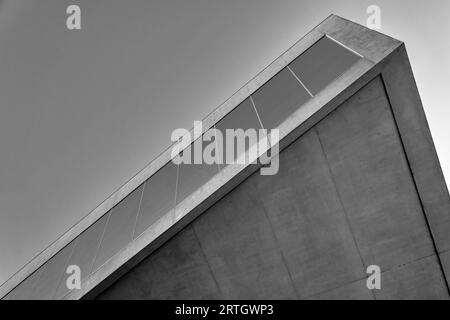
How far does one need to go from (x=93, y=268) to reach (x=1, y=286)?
33.8 feet

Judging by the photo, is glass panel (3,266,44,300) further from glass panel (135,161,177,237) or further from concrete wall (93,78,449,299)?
concrete wall (93,78,449,299)

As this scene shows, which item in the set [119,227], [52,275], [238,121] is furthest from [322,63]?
[52,275]

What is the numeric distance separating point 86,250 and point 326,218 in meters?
8.04

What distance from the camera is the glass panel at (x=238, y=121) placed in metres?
9.39

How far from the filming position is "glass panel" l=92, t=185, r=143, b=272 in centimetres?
953

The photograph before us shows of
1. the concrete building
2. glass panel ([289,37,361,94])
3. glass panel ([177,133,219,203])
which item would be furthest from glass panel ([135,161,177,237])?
glass panel ([289,37,361,94])

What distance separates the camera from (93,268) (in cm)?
944

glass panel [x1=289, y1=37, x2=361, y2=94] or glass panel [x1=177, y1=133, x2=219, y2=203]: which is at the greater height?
→ glass panel [x1=289, y1=37, x2=361, y2=94]

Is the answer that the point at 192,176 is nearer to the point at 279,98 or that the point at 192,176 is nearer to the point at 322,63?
the point at 279,98

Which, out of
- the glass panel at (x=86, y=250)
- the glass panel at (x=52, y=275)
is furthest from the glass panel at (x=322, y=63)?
the glass panel at (x=52, y=275)

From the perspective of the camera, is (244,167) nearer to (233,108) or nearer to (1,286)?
(233,108)

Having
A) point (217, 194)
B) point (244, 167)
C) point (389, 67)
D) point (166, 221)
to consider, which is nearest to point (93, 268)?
point (166, 221)

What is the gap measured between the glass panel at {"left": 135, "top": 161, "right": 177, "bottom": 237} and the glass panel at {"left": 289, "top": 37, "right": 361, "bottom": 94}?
187 inches

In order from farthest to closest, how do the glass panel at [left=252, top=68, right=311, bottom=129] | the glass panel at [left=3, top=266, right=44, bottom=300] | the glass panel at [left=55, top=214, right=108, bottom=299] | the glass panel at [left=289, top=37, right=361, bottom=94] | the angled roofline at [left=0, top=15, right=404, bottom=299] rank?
the glass panel at [left=3, top=266, right=44, bottom=300] < the glass panel at [left=55, top=214, right=108, bottom=299] < the glass panel at [left=252, top=68, right=311, bottom=129] < the glass panel at [left=289, top=37, right=361, bottom=94] < the angled roofline at [left=0, top=15, right=404, bottom=299]
